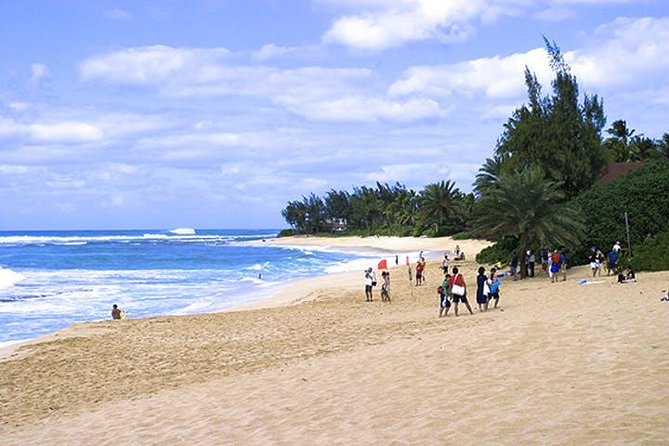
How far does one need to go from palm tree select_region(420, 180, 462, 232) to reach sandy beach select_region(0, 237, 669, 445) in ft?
231

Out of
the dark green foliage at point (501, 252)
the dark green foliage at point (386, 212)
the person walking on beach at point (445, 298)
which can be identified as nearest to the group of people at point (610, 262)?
the person walking on beach at point (445, 298)

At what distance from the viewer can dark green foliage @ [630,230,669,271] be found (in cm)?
2473

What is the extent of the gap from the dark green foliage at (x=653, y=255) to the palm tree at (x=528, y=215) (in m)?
2.57

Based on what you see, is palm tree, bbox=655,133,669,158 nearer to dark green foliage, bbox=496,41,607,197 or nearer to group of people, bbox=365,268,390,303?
dark green foliage, bbox=496,41,607,197

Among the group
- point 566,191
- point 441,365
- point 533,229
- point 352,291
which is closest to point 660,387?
point 441,365

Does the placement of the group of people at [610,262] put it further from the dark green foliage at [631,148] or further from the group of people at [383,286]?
the dark green foliage at [631,148]

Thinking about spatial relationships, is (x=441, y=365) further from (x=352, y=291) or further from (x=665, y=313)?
(x=352, y=291)

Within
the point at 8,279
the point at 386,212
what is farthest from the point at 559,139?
the point at 386,212

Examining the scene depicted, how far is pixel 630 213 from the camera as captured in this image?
29.7 m

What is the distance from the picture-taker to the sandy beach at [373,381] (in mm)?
7586

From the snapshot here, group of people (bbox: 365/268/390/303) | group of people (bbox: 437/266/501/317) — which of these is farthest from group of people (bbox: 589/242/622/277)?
group of people (bbox: 437/266/501/317)

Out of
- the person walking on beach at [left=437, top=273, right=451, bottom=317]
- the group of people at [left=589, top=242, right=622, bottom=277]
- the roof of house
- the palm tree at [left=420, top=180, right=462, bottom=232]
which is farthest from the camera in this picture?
the palm tree at [left=420, top=180, right=462, bottom=232]

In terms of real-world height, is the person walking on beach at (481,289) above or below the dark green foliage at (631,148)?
below

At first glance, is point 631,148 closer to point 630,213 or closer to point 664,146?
point 664,146
